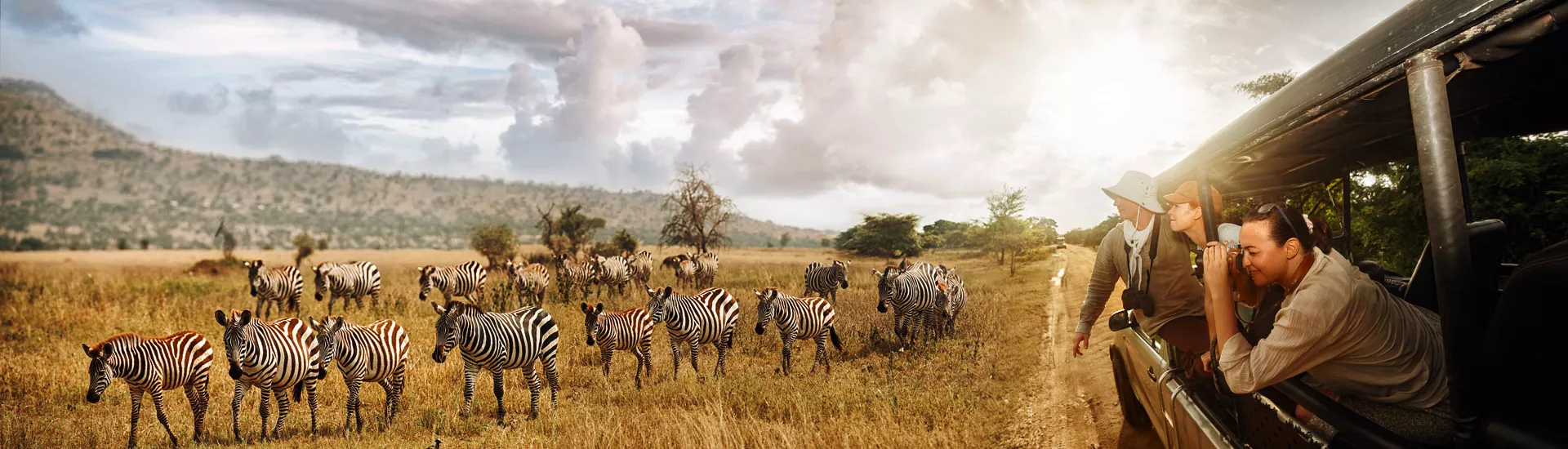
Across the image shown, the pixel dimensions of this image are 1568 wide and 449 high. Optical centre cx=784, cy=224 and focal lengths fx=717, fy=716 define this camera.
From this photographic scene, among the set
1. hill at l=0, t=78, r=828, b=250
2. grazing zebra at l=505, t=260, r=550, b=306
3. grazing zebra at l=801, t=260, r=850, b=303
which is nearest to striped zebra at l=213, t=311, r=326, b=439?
grazing zebra at l=505, t=260, r=550, b=306

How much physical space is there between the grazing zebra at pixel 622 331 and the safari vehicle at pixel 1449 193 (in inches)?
263

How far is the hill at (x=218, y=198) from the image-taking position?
106938 mm

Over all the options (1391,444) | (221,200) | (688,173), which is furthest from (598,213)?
(1391,444)

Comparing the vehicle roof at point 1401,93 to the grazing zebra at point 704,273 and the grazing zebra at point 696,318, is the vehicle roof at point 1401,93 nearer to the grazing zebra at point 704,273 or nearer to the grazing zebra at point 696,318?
the grazing zebra at point 696,318

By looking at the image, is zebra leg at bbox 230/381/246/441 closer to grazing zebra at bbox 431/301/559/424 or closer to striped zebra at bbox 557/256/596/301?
grazing zebra at bbox 431/301/559/424

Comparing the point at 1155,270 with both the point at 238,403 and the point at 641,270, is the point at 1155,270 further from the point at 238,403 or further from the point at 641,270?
the point at 641,270

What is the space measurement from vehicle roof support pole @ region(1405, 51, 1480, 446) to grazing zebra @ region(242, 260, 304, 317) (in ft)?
66.9

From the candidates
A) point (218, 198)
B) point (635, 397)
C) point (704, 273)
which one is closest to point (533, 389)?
point (635, 397)

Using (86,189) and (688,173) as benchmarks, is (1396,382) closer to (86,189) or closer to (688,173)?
(688,173)

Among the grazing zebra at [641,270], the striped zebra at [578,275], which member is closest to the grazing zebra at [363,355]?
the striped zebra at [578,275]

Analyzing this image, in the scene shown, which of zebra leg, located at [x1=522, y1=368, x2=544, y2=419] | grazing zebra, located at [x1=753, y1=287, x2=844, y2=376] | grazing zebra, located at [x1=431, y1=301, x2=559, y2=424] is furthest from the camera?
grazing zebra, located at [x1=753, y1=287, x2=844, y2=376]

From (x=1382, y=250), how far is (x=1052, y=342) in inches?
310

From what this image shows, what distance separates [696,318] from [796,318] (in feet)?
4.71

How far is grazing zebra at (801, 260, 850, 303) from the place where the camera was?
1791cm
